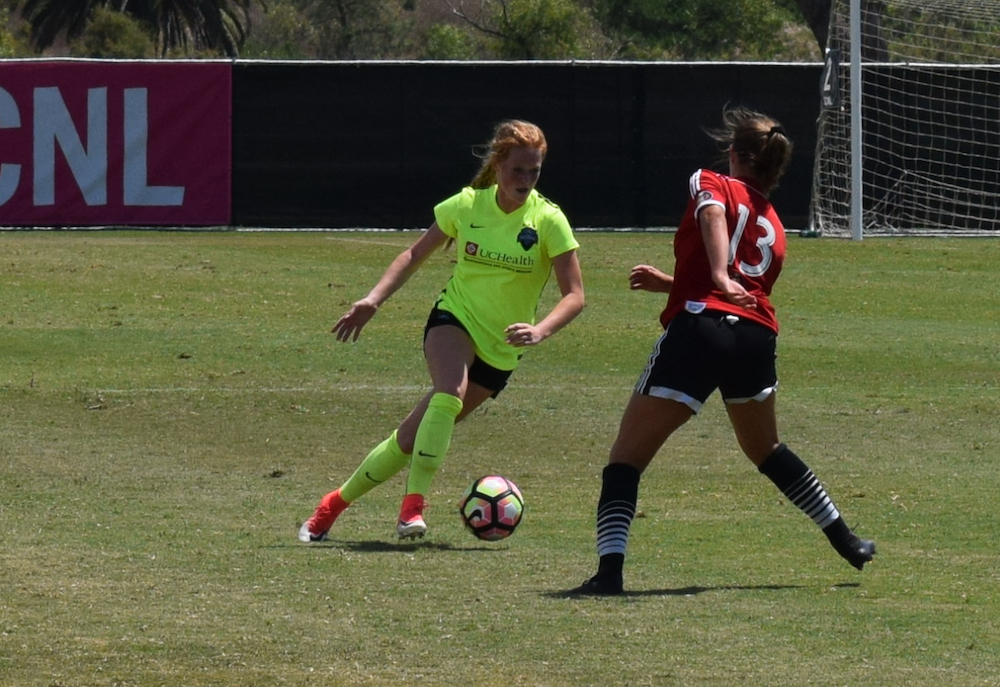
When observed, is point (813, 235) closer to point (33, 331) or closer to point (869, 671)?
point (33, 331)

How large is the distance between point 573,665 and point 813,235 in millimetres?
20197

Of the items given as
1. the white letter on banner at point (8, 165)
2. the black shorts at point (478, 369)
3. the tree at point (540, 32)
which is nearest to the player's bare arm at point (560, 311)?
the black shorts at point (478, 369)

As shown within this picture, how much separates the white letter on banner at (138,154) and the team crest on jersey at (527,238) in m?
18.7

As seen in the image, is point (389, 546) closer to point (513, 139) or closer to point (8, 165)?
point (513, 139)

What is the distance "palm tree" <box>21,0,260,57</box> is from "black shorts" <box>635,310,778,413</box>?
4607 centimetres

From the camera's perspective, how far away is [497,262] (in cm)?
729

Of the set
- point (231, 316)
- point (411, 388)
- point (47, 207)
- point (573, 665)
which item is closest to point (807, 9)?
point (47, 207)

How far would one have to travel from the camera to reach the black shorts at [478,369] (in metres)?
7.31

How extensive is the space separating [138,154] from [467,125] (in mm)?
4522

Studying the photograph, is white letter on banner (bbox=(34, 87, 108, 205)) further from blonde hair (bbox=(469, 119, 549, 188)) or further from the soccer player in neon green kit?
blonde hair (bbox=(469, 119, 549, 188))

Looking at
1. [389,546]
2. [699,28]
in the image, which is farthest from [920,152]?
[699,28]

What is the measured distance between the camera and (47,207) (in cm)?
2512

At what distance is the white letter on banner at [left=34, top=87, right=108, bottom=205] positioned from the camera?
24.9 meters

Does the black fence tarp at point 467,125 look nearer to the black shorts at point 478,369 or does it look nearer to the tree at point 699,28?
the black shorts at point 478,369
